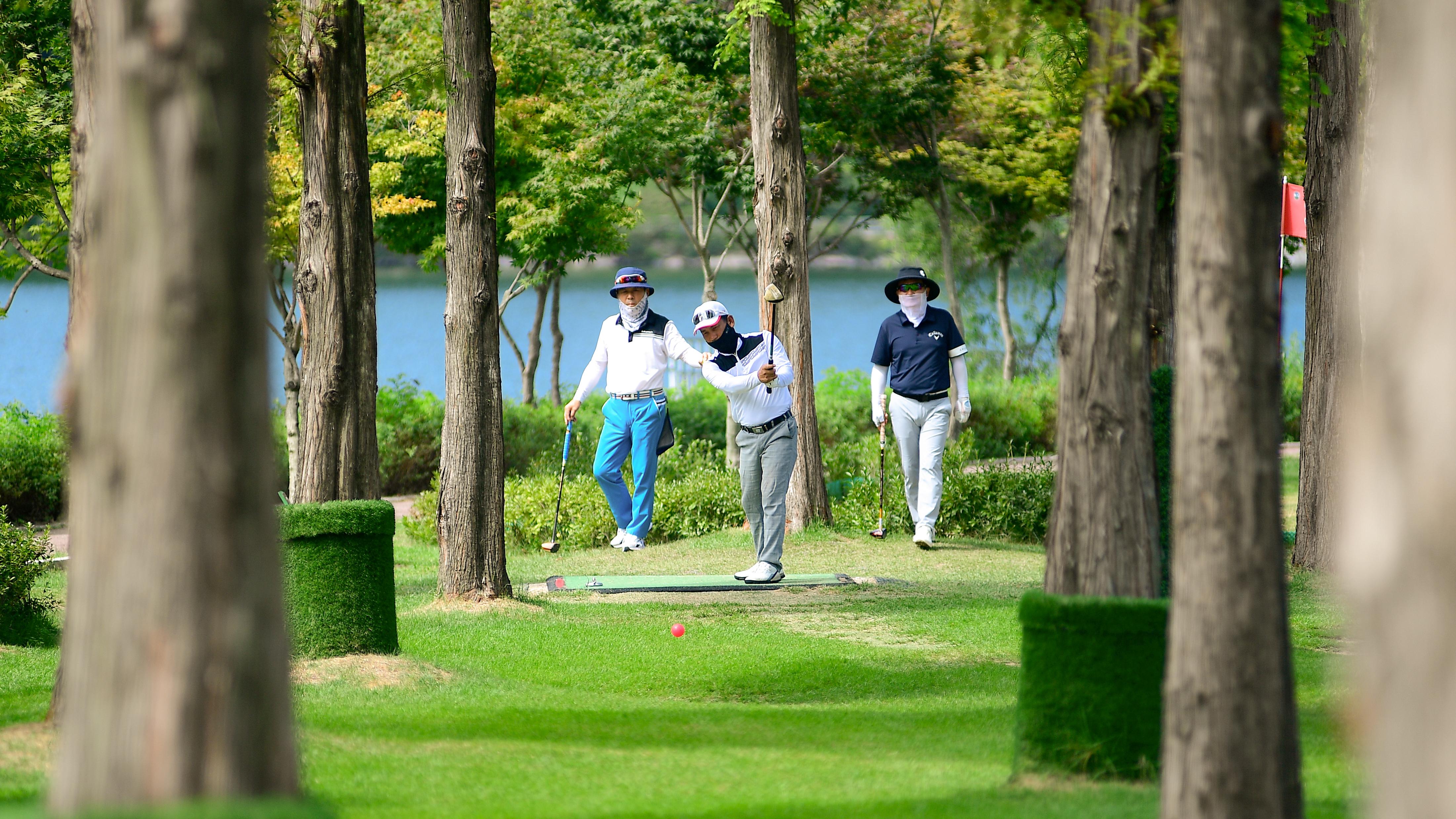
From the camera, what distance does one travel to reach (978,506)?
13.6 m

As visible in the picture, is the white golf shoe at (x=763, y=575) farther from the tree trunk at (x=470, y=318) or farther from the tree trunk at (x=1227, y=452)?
the tree trunk at (x=1227, y=452)

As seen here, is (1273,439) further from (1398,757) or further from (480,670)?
(480,670)

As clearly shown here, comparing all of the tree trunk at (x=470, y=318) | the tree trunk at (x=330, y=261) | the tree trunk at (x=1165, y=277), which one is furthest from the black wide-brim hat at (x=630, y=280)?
the tree trunk at (x=1165, y=277)

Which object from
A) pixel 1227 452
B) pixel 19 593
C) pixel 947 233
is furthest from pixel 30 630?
pixel 947 233

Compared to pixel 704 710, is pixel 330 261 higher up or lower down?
higher up

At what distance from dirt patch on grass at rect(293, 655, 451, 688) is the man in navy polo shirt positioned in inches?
245

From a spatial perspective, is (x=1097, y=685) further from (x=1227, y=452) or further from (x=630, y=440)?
(x=630, y=440)

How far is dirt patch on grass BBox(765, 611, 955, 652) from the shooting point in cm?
827

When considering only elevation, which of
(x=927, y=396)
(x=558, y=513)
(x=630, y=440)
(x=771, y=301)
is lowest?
(x=558, y=513)

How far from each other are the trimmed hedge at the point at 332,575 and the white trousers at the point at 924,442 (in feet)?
20.1

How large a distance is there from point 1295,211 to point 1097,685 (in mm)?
8724

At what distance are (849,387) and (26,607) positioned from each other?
51.6ft

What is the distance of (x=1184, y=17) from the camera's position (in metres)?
3.64

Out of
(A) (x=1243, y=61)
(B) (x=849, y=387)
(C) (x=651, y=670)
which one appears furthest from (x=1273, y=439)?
(B) (x=849, y=387)
